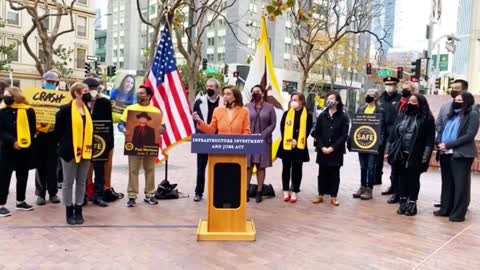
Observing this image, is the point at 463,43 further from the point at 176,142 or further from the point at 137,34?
the point at 137,34

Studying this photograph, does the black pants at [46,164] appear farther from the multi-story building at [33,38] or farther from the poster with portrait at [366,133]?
the multi-story building at [33,38]

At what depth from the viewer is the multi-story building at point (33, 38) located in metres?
48.1

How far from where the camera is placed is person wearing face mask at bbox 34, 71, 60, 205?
760 cm

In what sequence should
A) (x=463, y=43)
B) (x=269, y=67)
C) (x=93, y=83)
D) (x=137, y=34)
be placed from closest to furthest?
(x=93, y=83) → (x=269, y=67) → (x=463, y=43) → (x=137, y=34)

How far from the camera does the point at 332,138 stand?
809 centimetres

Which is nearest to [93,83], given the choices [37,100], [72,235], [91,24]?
[37,100]

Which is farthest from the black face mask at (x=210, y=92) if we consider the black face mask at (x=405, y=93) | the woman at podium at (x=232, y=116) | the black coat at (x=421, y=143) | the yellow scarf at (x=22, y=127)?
the black face mask at (x=405, y=93)

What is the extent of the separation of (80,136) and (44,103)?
1291 mm


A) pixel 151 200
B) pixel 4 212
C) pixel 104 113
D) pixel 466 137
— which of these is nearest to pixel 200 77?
pixel 151 200

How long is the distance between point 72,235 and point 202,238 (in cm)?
150

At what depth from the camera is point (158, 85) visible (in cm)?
874

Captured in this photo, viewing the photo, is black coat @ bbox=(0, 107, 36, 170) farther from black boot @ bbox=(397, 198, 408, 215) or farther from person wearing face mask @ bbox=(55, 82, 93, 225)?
black boot @ bbox=(397, 198, 408, 215)

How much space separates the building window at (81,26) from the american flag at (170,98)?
4827 centimetres

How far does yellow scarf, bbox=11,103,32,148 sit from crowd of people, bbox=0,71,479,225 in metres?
0.01
